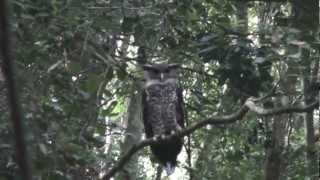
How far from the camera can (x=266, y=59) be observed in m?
2.95

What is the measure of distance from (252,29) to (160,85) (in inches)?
41.5

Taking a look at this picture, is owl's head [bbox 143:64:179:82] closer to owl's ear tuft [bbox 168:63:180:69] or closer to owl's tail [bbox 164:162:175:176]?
owl's ear tuft [bbox 168:63:180:69]

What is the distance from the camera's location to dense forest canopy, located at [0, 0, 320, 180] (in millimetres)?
2662

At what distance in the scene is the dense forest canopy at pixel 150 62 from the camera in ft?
8.73

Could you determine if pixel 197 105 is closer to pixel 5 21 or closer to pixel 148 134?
pixel 148 134

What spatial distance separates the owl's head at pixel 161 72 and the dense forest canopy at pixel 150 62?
0.15m

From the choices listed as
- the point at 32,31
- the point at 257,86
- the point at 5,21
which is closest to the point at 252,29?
the point at 257,86

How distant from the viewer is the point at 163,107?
4.14 meters

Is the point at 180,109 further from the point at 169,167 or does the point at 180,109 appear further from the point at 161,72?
the point at 169,167

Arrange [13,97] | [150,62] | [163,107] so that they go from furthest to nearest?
[150,62]
[163,107]
[13,97]

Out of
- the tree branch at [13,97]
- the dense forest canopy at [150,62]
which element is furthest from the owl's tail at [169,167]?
the tree branch at [13,97]

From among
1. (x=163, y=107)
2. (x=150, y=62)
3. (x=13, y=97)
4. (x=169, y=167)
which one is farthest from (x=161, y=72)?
(x=13, y=97)

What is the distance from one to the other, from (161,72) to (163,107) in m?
0.26

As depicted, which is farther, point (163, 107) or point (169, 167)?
point (169, 167)
